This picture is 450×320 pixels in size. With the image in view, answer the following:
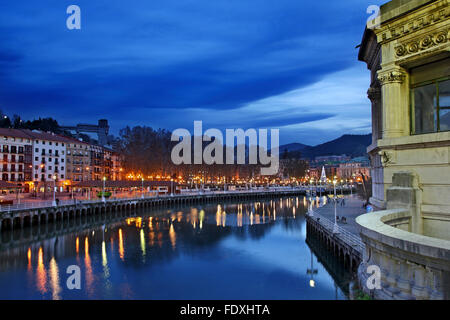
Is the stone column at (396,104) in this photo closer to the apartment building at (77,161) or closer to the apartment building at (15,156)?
the apartment building at (15,156)

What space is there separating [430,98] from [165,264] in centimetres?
2174

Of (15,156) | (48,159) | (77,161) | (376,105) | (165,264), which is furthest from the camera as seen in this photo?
(77,161)

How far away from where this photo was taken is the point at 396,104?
44.4 ft

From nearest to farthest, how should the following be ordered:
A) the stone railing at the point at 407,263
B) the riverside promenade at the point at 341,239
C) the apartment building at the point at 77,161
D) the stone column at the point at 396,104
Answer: the stone railing at the point at 407,263
the stone column at the point at 396,104
the riverside promenade at the point at 341,239
the apartment building at the point at 77,161

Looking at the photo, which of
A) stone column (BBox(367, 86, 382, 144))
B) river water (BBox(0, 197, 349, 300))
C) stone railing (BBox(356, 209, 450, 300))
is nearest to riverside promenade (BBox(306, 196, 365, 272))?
river water (BBox(0, 197, 349, 300))

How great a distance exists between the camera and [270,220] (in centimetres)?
5544

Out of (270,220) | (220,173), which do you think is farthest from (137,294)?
(220,173)

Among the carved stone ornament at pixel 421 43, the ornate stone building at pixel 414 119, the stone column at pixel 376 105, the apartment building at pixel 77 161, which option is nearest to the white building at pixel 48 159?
the apartment building at pixel 77 161

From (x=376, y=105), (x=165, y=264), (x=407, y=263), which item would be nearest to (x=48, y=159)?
(x=165, y=264)

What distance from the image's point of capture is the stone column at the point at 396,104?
44.2 ft

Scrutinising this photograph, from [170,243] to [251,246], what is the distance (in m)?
8.31

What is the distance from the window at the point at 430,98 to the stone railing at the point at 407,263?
6.05 meters

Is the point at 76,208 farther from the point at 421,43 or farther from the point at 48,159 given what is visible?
the point at 48,159
